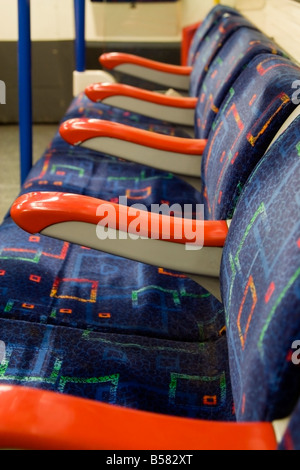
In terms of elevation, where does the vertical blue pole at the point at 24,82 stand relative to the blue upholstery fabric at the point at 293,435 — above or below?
below

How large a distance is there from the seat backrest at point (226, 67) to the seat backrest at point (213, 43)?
0.07 metres

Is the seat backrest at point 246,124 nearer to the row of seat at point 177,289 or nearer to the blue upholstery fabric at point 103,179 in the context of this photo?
the row of seat at point 177,289

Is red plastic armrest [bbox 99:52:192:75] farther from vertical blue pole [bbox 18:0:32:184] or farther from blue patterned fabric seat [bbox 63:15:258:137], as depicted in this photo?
vertical blue pole [bbox 18:0:32:184]

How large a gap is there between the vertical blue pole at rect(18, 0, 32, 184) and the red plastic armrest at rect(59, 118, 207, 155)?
1.51ft

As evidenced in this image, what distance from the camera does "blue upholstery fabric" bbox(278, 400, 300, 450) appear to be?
0.56m

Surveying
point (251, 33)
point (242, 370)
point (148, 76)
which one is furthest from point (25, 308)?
point (148, 76)

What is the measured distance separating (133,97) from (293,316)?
1594mm

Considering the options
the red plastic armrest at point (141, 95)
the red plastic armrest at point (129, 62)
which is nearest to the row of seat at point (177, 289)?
the red plastic armrest at point (141, 95)

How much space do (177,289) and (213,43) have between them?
116cm

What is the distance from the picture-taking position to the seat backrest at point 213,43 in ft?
6.23

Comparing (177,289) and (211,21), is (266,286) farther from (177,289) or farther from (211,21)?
(211,21)

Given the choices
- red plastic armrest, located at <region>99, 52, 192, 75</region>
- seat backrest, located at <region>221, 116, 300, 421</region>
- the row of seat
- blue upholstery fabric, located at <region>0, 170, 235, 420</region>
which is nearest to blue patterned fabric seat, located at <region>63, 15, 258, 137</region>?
red plastic armrest, located at <region>99, 52, 192, 75</region>

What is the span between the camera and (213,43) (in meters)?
2.02

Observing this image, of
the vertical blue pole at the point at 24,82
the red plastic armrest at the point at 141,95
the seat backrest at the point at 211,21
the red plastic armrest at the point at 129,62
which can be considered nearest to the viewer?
the vertical blue pole at the point at 24,82
